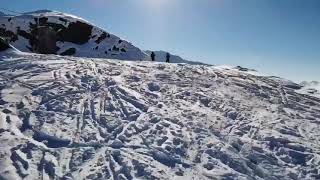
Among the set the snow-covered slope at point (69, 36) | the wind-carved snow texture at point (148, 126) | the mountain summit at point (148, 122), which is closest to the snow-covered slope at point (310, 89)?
the mountain summit at point (148, 122)

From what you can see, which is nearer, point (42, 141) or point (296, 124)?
point (42, 141)

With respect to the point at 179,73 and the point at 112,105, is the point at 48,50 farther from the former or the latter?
the point at 112,105

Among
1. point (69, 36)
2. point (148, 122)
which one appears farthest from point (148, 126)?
point (69, 36)

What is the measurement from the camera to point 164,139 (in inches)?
446

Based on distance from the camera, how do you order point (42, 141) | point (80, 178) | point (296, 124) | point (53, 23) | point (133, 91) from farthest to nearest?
point (53, 23) < point (133, 91) < point (296, 124) < point (42, 141) < point (80, 178)

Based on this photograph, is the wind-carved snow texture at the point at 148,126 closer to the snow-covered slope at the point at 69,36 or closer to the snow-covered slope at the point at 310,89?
the snow-covered slope at the point at 310,89

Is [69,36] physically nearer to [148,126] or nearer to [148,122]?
[148,122]

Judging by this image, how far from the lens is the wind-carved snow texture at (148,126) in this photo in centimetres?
982

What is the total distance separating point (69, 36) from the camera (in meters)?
62.7

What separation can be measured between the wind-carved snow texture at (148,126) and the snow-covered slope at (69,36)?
4079 centimetres

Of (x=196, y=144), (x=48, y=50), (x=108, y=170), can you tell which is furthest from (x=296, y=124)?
(x=48, y=50)

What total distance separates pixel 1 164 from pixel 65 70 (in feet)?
28.0

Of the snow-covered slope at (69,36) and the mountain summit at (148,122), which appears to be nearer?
the mountain summit at (148,122)

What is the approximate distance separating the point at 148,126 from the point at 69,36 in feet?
174
